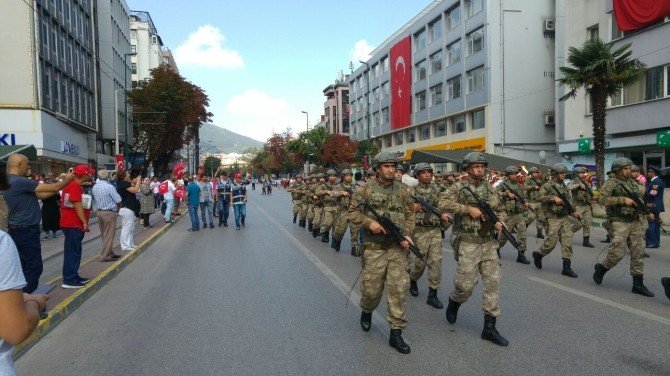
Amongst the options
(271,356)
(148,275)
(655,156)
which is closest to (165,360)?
(271,356)

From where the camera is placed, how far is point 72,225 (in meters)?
7.40

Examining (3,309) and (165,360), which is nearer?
(3,309)

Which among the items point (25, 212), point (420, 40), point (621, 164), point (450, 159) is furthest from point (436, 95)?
point (25, 212)

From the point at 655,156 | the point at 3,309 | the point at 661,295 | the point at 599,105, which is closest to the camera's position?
the point at 3,309

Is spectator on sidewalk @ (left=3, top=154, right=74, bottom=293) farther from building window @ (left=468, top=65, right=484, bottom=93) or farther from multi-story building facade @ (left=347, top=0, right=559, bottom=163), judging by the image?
building window @ (left=468, top=65, right=484, bottom=93)

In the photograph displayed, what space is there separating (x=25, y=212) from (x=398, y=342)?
13.7 ft

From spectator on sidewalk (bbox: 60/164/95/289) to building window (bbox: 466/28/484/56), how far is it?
35154mm

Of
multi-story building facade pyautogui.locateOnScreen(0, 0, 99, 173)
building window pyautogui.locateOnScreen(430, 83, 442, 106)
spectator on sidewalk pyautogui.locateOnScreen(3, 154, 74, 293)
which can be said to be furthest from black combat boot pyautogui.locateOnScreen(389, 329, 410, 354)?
building window pyautogui.locateOnScreen(430, 83, 442, 106)

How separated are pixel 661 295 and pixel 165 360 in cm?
628

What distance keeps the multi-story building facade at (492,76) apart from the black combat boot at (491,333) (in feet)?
107

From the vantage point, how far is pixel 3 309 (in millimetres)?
1962

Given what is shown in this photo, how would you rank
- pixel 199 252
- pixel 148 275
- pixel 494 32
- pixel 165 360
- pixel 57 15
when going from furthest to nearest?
pixel 494 32, pixel 57 15, pixel 199 252, pixel 148 275, pixel 165 360

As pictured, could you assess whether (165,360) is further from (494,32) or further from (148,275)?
(494,32)

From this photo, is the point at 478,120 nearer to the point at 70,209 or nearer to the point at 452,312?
the point at 70,209
